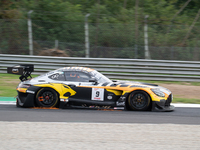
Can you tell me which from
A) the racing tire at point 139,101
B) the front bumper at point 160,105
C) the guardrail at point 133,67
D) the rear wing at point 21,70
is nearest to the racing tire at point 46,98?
the rear wing at point 21,70

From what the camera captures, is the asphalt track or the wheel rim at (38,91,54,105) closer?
the asphalt track

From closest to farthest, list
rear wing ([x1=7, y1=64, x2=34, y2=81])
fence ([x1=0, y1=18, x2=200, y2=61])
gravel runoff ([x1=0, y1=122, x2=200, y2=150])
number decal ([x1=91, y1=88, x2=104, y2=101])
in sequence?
gravel runoff ([x1=0, y1=122, x2=200, y2=150]) < number decal ([x1=91, y1=88, x2=104, y2=101]) < rear wing ([x1=7, y1=64, x2=34, y2=81]) < fence ([x1=0, y1=18, x2=200, y2=61])

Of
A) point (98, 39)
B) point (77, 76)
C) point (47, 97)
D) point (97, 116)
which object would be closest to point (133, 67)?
point (98, 39)

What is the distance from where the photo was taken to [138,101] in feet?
23.7

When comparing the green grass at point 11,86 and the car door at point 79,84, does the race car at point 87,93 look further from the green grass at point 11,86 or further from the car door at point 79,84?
the green grass at point 11,86

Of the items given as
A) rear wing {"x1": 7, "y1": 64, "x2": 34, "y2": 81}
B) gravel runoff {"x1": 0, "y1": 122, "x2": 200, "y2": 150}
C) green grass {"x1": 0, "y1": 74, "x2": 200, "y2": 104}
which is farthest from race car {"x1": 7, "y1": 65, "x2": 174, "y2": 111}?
green grass {"x1": 0, "y1": 74, "x2": 200, "y2": 104}

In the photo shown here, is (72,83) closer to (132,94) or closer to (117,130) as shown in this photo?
(132,94)

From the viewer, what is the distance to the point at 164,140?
4.64 meters

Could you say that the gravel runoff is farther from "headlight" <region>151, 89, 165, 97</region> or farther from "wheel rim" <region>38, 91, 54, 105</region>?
"wheel rim" <region>38, 91, 54, 105</region>

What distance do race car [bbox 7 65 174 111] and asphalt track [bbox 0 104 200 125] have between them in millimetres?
226

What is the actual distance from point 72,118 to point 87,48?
21.8 ft

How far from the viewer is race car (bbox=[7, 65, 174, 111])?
719 centimetres

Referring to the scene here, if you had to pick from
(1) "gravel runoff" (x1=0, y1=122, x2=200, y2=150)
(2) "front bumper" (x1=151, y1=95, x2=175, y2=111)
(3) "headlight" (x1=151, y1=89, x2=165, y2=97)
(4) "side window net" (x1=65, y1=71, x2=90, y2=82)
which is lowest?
(1) "gravel runoff" (x1=0, y1=122, x2=200, y2=150)

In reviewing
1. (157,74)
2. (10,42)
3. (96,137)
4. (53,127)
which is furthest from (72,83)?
(10,42)
